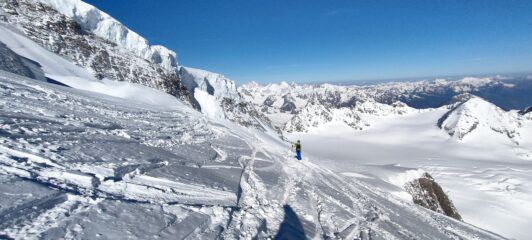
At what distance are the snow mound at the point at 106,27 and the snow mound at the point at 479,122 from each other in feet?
519

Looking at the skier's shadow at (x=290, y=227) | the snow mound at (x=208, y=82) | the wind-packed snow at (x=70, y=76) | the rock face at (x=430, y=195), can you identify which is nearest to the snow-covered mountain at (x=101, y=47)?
the snow mound at (x=208, y=82)

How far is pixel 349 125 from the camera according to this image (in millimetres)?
198625

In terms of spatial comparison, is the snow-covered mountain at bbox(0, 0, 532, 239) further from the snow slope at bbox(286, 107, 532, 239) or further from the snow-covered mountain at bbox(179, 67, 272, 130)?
the snow-covered mountain at bbox(179, 67, 272, 130)

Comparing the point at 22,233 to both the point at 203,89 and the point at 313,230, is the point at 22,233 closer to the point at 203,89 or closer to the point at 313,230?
the point at 313,230

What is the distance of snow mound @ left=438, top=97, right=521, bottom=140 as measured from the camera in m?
180

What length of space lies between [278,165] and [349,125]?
607ft

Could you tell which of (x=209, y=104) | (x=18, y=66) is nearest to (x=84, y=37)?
(x=209, y=104)

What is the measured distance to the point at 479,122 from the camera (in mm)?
188625

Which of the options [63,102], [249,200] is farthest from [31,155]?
[63,102]

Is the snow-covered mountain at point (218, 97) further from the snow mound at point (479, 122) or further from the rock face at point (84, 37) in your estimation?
the snow mound at point (479, 122)

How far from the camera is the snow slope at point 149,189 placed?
6730mm

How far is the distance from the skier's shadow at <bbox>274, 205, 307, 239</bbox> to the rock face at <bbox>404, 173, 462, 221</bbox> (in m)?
23.8

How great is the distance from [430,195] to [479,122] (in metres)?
186

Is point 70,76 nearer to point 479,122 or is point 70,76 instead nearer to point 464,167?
point 464,167
